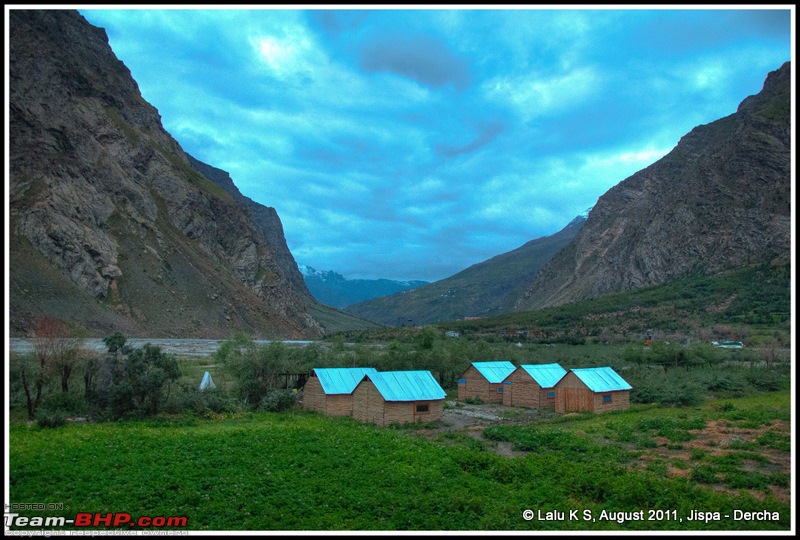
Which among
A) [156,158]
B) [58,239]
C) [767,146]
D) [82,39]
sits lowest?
[58,239]

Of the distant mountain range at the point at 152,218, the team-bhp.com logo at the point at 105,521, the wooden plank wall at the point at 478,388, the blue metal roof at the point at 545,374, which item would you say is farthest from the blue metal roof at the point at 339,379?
the distant mountain range at the point at 152,218

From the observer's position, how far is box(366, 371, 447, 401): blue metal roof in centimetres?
2861

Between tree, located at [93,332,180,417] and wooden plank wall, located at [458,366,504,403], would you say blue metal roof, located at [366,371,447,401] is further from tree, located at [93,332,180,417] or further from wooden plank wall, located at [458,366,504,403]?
wooden plank wall, located at [458,366,504,403]

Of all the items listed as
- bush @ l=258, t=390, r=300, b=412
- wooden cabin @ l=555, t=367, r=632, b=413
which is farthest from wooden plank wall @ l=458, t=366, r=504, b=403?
bush @ l=258, t=390, r=300, b=412

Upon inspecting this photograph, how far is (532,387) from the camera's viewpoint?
123ft

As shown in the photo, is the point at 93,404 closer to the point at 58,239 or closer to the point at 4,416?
the point at 4,416

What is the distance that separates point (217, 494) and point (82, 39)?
4920 inches

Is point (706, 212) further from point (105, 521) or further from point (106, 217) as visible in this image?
point (105, 521)

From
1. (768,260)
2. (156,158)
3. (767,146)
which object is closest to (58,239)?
(156,158)

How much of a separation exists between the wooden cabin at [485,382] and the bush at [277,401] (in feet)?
50.9

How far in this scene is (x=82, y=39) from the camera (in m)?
109

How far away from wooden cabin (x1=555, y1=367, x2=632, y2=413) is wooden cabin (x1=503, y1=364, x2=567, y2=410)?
1.26m

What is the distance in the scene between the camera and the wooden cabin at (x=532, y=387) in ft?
121

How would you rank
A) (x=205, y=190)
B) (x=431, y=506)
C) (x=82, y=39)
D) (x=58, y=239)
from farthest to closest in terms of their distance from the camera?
(x=205, y=190), (x=82, y=39), (x=58, y=239), (x=431, y=506)
